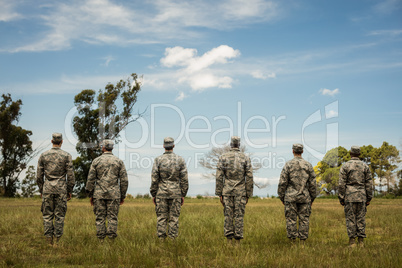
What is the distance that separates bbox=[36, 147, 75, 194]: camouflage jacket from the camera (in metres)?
10.5

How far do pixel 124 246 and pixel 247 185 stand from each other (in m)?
3.31

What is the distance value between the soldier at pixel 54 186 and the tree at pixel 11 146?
138 ft

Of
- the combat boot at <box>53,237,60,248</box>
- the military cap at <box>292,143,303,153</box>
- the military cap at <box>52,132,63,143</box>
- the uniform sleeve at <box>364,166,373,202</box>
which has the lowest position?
the combat boot at <box>53,237,60,248</box>

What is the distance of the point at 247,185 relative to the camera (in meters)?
10.2

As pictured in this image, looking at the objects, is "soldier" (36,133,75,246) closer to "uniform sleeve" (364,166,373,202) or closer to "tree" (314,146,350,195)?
"uniform sleeve" (364,166,373,202)

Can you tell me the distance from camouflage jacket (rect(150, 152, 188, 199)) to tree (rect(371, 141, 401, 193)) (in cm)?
5530

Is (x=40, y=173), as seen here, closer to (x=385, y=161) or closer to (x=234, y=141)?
(x=234, y=141)

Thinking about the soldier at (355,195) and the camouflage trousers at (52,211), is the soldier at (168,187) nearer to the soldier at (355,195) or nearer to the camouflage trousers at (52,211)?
the camouflage trousers at (52,211)

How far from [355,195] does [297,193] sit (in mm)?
1784

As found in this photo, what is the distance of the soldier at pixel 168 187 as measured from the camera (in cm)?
1012

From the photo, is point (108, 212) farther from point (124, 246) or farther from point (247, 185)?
point (247, 185)

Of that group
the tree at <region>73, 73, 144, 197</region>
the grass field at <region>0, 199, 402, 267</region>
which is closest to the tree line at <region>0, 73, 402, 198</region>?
the tree at <region>73, 73, 144, 197</region>

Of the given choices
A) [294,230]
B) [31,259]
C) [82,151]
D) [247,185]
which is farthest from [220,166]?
[82,151]

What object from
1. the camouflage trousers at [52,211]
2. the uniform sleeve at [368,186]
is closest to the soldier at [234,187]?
the uniform sleeve at [368,186]
